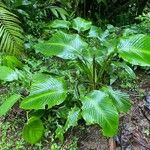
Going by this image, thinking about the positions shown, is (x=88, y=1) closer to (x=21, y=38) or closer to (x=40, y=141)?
(x=21, y=38)

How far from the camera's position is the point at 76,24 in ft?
14.6

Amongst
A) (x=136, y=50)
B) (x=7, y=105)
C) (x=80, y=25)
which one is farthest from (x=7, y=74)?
(x=136, y=50)

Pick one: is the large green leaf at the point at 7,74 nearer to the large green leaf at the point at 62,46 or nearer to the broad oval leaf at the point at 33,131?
the large green leaf at the point at 62,46

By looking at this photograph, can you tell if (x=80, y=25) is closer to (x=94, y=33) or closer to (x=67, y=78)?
(x=94, y=33)

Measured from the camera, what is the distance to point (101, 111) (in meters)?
3.11

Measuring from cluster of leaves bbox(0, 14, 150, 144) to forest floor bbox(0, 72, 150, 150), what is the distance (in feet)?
0.44

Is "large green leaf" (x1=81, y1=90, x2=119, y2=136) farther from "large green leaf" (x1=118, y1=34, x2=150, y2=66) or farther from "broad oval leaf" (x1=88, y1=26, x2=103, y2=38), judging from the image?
"broad oval leaf" (x1=88, y1=26, x2=103, y2=38)

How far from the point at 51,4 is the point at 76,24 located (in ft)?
5.11

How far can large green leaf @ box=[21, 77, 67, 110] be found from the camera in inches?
126

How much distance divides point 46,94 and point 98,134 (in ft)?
2.26

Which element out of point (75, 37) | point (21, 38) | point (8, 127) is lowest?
point (8, 127)

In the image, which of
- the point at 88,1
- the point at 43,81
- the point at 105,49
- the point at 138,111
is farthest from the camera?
the point at 88,1

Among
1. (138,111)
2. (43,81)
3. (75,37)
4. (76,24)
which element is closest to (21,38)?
(76,24)

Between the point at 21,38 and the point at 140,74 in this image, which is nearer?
the point at 140,74
